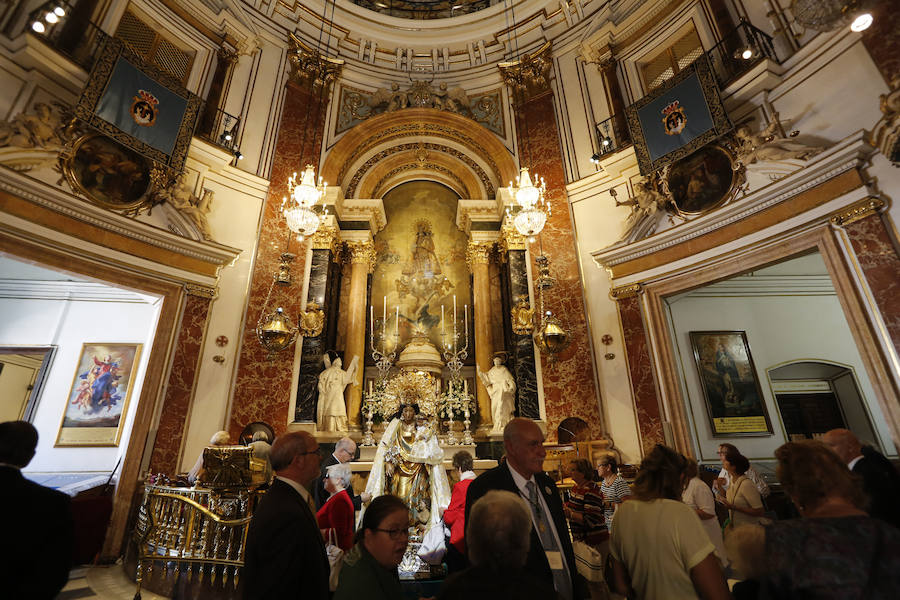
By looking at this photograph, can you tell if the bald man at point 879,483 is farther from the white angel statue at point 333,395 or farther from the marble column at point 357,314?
the marble column at point 357,314

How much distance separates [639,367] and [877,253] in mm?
3213

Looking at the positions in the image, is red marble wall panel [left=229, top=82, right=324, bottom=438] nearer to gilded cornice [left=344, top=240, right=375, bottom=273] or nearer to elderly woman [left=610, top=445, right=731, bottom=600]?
gilded cornice [left=344, top=240, right=375, bottom=273]

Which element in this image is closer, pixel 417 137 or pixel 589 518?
pixel 589 518

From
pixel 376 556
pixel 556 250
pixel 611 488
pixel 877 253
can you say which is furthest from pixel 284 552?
pixel 556 250

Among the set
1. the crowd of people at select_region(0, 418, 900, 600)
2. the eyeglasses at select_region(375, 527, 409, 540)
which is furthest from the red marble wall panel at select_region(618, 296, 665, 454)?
the eyeglasses at select_region(375, 527, 409, 540)

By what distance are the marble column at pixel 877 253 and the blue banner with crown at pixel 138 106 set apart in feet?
31.3

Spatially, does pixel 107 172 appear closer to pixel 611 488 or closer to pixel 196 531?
pixel 196 531

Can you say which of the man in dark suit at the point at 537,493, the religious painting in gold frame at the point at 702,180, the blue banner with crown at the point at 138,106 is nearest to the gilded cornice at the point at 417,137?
the blue banner with crown at the point at 138,106

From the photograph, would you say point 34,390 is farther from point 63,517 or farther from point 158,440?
point 63,517

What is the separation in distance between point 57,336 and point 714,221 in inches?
478

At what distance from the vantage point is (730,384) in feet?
26.8

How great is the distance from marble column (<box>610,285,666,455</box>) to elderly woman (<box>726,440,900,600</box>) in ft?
17.6

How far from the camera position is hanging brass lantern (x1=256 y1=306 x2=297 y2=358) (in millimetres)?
6789

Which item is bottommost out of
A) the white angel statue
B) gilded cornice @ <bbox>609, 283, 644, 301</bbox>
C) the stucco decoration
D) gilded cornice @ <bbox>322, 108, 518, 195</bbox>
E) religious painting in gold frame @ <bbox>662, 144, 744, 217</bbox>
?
the white angel statue
